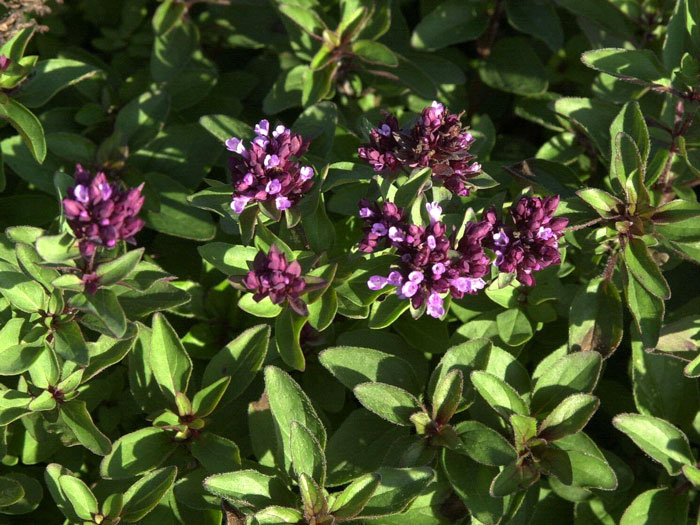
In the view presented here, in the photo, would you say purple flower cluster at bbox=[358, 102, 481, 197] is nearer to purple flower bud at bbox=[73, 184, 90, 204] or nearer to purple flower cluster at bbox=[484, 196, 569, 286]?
purple flower cluster at bbox=[484, 196, 569, 286]

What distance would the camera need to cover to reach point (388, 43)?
13.5 feet

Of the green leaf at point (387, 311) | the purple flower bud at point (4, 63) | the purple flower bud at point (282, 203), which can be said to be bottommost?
the green leaf at point (387, 311)

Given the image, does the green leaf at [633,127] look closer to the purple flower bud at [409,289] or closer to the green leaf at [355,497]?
the purple flower bud at [409,289]

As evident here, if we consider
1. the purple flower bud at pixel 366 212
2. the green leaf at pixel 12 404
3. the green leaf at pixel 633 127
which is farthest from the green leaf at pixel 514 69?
the green leaf at pixel 12 404

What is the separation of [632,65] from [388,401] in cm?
187

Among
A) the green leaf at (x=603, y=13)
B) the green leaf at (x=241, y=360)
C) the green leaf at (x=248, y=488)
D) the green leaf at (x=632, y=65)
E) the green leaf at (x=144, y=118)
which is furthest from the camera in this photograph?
the green leaf at (x=603, y=13)

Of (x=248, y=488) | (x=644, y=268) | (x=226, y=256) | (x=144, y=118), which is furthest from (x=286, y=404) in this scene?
(x=144, y=118)

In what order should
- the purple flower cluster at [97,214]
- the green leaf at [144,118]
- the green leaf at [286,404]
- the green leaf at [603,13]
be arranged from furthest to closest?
the green leaf at [603,13] < the green leaf at [144,118] < the green leaf at [286,404] < the purple flower cluster at [97,214]

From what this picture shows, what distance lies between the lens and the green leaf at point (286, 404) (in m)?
2.62

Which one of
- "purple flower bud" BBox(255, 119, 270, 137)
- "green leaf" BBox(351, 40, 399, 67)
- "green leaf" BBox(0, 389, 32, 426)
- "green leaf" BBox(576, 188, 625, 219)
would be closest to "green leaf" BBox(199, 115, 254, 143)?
"purple flower bud" BBox(255, 119, 270, 137)

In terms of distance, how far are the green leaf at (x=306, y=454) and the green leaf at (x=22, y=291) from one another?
3.64ft

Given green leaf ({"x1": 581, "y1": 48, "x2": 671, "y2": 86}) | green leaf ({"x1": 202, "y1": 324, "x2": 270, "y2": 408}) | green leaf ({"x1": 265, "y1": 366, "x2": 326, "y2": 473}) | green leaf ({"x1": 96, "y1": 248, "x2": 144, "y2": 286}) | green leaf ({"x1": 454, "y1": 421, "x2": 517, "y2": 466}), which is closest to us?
green leaf ({"x1": 96, "y1": 248, "x2": 144, "y2": 286})

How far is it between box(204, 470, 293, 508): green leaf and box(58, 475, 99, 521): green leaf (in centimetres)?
53

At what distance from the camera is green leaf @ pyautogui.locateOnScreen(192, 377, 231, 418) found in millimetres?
2721
